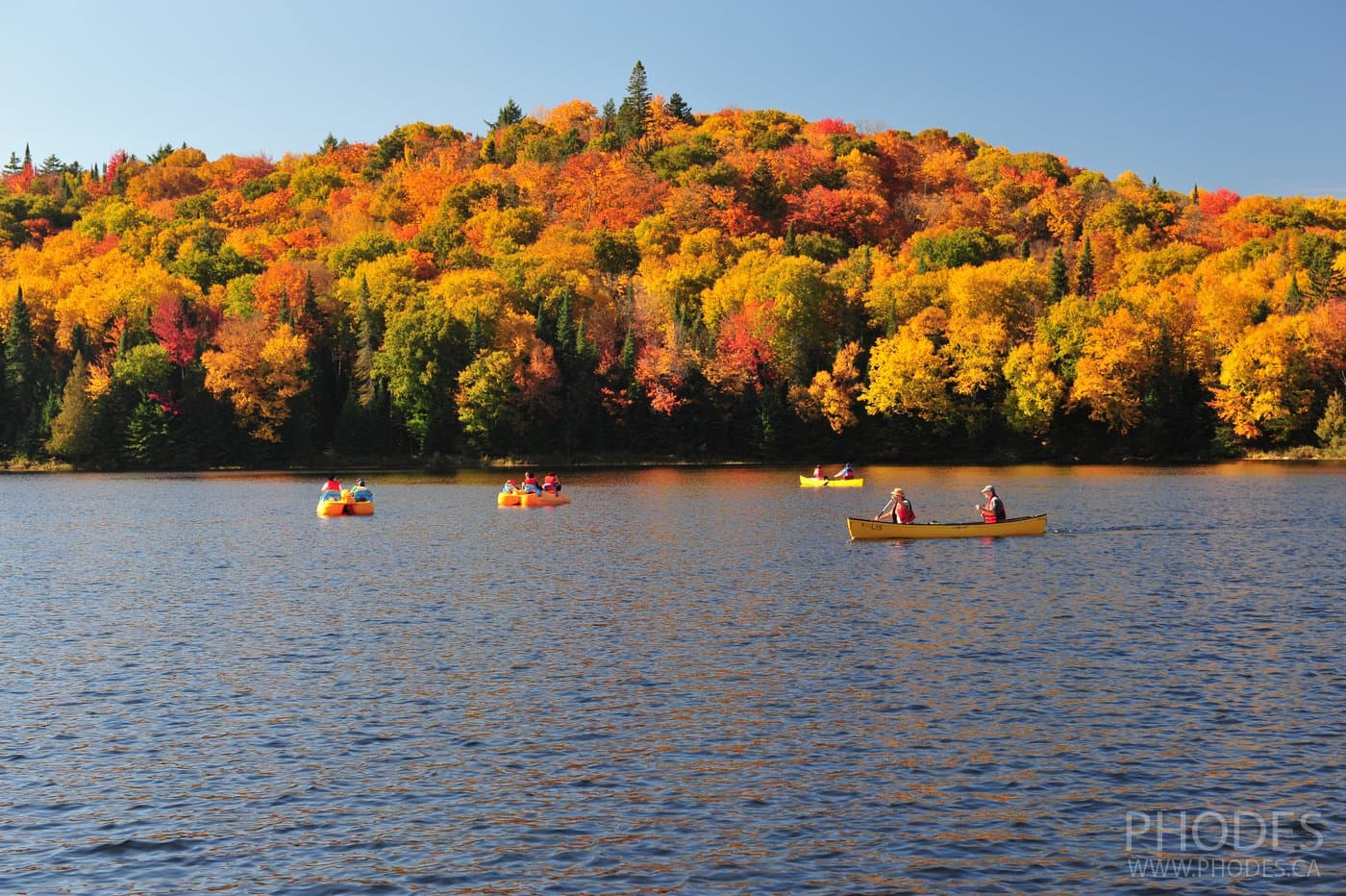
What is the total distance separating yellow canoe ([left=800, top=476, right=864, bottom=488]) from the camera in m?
89.0

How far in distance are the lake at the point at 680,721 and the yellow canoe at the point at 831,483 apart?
3804cm

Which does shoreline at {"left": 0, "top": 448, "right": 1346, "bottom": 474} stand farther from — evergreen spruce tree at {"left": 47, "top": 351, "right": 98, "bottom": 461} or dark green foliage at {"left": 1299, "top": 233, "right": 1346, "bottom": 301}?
dark green foliage at {"left": 1299, "top": 233, "right": 1346, "bottom": 301}

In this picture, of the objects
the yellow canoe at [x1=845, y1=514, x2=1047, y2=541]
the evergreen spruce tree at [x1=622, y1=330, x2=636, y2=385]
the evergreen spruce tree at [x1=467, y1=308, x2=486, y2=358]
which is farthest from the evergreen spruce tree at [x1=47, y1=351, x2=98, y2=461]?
the yellow canoe at [x1=845, y1=514, x2=1047, y2=541]

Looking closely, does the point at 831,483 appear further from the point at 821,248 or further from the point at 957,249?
the point at 821,248

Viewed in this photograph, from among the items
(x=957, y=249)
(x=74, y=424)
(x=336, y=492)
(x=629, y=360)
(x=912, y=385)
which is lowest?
(x=336, y=492)

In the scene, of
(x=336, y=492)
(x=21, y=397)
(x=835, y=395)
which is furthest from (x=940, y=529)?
(x=21, y=397)

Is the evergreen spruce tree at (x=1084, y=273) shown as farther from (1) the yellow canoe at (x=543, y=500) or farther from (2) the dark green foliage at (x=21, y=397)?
(2) the dark green foliage at (x=21, y=397)

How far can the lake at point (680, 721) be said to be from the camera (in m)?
16.6

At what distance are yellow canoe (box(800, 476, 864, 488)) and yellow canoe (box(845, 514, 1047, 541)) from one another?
3345cm

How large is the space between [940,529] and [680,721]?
3376 centimetres

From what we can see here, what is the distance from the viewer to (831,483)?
294ft

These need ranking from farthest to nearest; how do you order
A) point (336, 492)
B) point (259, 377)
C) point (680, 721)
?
1. point (259, 377)
2. point (336, 492)
3. point (680, 721)

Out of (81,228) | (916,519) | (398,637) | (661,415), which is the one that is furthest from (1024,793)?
(81,228)

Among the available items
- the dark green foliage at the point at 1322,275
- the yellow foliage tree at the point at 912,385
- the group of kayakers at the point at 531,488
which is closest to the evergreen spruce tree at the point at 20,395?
the group of kayakers at the point at 531,488
